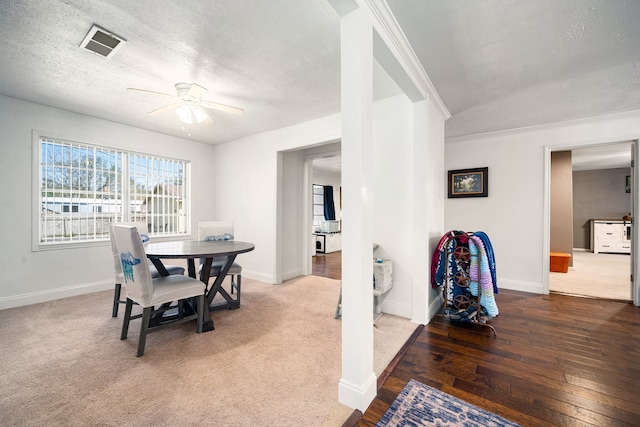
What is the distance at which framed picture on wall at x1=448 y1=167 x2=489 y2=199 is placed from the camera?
13.5ft

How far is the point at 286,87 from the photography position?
2760 millimetres

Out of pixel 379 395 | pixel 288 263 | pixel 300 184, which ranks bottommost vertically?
pixel 379 395

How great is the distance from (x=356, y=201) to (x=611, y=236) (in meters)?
9.28

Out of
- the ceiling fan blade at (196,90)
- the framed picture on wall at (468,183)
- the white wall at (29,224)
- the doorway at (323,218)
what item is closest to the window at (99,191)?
the white wall at (29,224)

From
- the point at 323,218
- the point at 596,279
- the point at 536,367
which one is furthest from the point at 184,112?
the point at 596,279

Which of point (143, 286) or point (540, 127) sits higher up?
point (540, 127)

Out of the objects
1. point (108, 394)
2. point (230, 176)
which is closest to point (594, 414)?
point (108, 394)

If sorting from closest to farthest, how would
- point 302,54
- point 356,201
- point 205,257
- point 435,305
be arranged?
point 356,201, point 302,54, point 205,257, point 435,305

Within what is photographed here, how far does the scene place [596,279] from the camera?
14.3 ft

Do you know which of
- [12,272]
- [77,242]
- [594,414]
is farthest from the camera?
[77,242]

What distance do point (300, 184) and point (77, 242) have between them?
3312 millimetres

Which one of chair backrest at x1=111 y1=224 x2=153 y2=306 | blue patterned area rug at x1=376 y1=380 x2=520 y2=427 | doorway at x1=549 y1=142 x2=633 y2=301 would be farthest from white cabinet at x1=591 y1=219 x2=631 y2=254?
chair backrest at x1=111 y1=224 x2=153 y2=306

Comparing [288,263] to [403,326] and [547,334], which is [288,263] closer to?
[403,326]

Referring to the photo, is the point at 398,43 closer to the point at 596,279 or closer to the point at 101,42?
the point at 101,42
